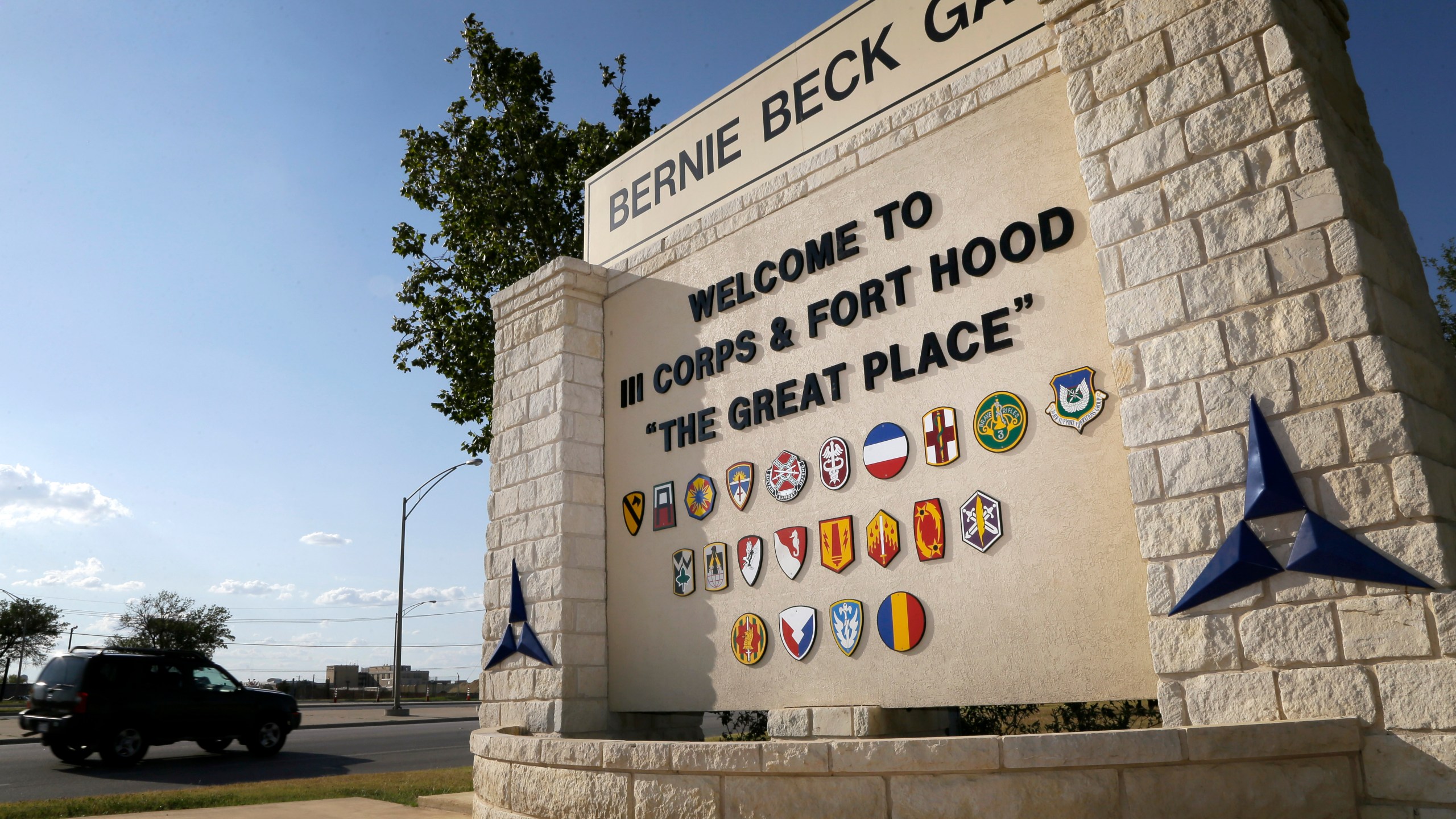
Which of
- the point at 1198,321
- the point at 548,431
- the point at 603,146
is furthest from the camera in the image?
the point at 603,146

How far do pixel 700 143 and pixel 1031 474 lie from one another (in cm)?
444

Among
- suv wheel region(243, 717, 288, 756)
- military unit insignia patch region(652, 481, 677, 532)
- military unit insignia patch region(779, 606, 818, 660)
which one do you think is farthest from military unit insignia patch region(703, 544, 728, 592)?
suv wheel region(243, 717, 288, 756)

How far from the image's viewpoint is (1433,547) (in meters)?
3.60

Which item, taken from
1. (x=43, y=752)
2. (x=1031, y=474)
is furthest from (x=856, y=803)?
A: (x=43, y=752)

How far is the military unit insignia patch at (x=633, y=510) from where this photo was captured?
24.8ft

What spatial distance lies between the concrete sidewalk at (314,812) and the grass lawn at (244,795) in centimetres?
33

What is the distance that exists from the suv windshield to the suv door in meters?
1.49

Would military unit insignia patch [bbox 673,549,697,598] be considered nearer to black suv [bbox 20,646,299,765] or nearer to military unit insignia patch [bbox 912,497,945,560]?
military unit insignia patch [bbox 912,497,945,560]

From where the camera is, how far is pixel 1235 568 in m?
4.05

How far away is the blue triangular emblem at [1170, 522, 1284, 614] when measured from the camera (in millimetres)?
4016

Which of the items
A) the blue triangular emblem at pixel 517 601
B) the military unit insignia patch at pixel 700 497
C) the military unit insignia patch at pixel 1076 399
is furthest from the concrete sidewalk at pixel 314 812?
the military unit insignia patch at pixel 1076 399

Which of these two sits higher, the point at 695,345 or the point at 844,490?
the point at 695,345

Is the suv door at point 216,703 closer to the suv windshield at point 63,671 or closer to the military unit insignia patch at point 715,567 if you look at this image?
the suv windshield at point 63,671

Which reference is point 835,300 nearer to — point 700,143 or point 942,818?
point 700,143
